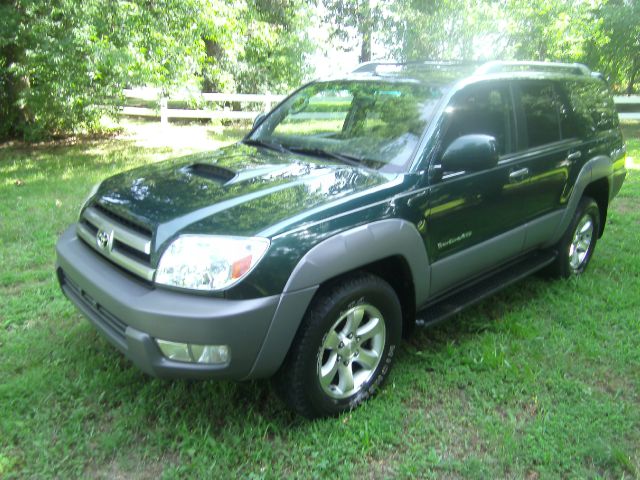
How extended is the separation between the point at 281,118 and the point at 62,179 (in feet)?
18.4

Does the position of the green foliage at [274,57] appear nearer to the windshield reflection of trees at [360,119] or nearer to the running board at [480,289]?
the windshield reflection of trees at [360,119]

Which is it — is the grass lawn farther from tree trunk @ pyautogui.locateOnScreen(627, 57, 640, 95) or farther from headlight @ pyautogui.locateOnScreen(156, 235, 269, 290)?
tree trunk @ pyautogui.locateOnScreen(627, 57, 640, 95)

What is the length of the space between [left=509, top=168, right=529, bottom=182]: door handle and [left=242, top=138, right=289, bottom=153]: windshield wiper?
1476mm

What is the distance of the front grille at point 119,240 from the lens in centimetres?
Result: 259

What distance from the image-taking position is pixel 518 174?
3.71 metres

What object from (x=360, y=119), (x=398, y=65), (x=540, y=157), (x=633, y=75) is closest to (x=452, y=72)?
(x=398, y=65)

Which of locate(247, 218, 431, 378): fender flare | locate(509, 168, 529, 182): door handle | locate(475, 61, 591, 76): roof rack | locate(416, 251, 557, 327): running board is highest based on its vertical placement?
locate(475, 61, 591, 76): roof rack

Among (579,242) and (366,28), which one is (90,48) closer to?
(579,242)

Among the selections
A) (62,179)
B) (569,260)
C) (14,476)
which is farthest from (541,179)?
(62,179)

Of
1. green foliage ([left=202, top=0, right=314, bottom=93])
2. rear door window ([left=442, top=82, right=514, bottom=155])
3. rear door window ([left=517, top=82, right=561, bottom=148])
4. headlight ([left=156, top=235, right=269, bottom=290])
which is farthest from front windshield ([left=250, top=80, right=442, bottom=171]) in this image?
green foliage ([left=202, top=0, right=314, bottom=93])

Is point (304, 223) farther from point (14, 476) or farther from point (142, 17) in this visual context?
point (142, 17)

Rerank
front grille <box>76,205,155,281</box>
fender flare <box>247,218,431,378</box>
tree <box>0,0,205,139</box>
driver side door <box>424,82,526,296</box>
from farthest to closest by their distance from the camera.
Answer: tree <box>0,0,205,139</box>, driver side door <box>424,82,526,296</box>, front grille <box>76,205,155,281</box>, fender flare <box>247,218,431,378</box>

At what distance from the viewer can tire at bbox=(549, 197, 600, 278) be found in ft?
14.9

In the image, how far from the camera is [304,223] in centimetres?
256
